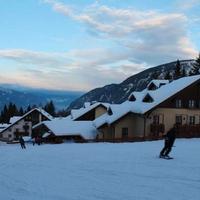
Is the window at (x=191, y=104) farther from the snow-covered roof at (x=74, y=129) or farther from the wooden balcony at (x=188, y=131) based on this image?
the snow-covered roof at (x=74, y=129)

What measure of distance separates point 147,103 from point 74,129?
1380 centimetres

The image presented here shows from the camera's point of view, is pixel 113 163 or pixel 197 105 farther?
pixel 197 105

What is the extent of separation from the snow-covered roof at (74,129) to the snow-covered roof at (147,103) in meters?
2.57

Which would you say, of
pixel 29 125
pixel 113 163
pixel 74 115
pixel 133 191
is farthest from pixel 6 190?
pixel 29 125

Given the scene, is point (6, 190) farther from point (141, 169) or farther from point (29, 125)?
point (29, 125)

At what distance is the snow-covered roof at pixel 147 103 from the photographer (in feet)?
172

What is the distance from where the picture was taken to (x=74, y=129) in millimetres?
63531

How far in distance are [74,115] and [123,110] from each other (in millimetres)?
21717

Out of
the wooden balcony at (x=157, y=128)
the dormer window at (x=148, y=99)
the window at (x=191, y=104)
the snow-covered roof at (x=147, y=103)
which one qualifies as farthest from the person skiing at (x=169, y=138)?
the window at (x=191, y=104)

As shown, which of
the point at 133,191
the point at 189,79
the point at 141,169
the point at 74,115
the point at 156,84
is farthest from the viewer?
the point at 74,115

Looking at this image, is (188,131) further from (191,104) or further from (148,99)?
(148,99)

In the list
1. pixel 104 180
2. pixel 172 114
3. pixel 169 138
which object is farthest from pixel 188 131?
pixel 104 180

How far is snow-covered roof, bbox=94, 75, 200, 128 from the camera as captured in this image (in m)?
52.4

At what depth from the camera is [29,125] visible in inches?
3944
